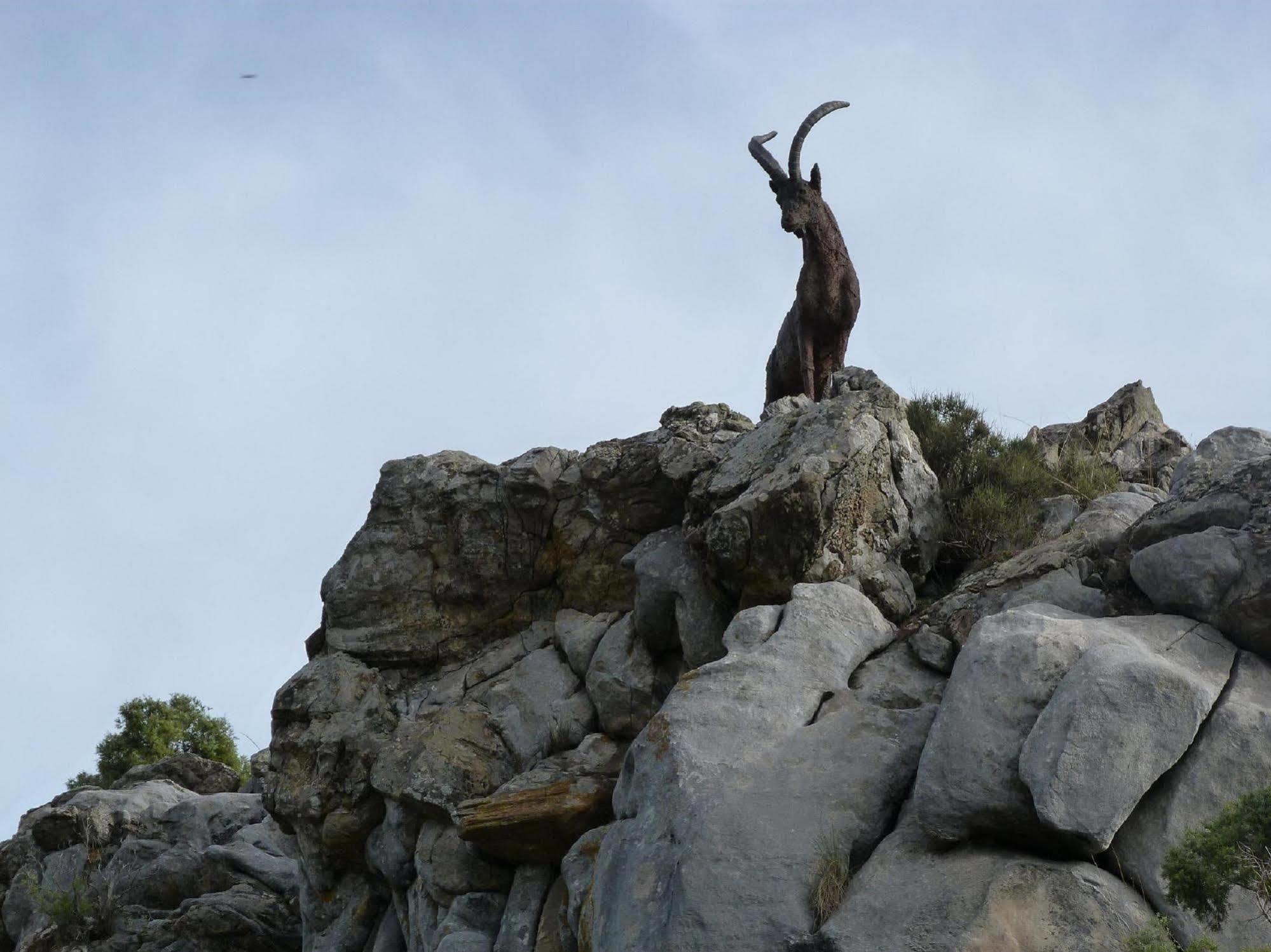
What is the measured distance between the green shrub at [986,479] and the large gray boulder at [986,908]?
5.16 metres

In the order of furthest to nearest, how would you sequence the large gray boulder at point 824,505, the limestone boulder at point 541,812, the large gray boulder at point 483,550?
1. the large gray boulder at point 483,550
2. the large gray boulder at point 824,505
3. the limestone boulder at point 541,812

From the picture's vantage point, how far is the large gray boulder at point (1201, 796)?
8.15 metres

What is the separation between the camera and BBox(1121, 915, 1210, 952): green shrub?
7168 mm

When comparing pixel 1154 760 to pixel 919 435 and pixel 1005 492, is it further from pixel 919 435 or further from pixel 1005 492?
pixel 919 435

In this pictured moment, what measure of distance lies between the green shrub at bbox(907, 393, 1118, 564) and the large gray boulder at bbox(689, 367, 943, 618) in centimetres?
33

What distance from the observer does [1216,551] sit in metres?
10.1

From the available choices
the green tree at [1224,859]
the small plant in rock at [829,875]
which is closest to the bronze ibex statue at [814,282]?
the small plant in rock at [829,875]

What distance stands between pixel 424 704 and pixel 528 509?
8.23 ft

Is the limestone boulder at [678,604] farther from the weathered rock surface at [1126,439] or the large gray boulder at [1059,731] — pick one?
the weathered rock surface at [1126,439]

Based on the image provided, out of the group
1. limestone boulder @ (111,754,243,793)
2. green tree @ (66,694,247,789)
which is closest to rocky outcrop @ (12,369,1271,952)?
limestone boulder @ (111,754,243,793)

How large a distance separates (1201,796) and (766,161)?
10208mm

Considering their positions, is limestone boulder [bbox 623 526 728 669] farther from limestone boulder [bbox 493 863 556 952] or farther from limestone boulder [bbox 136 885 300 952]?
limestone boulder [bbox 136 885 300 952]

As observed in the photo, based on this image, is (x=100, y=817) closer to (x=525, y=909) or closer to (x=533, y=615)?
(x=533, y=615)

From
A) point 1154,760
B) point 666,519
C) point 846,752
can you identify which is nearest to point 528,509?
point 666,519
